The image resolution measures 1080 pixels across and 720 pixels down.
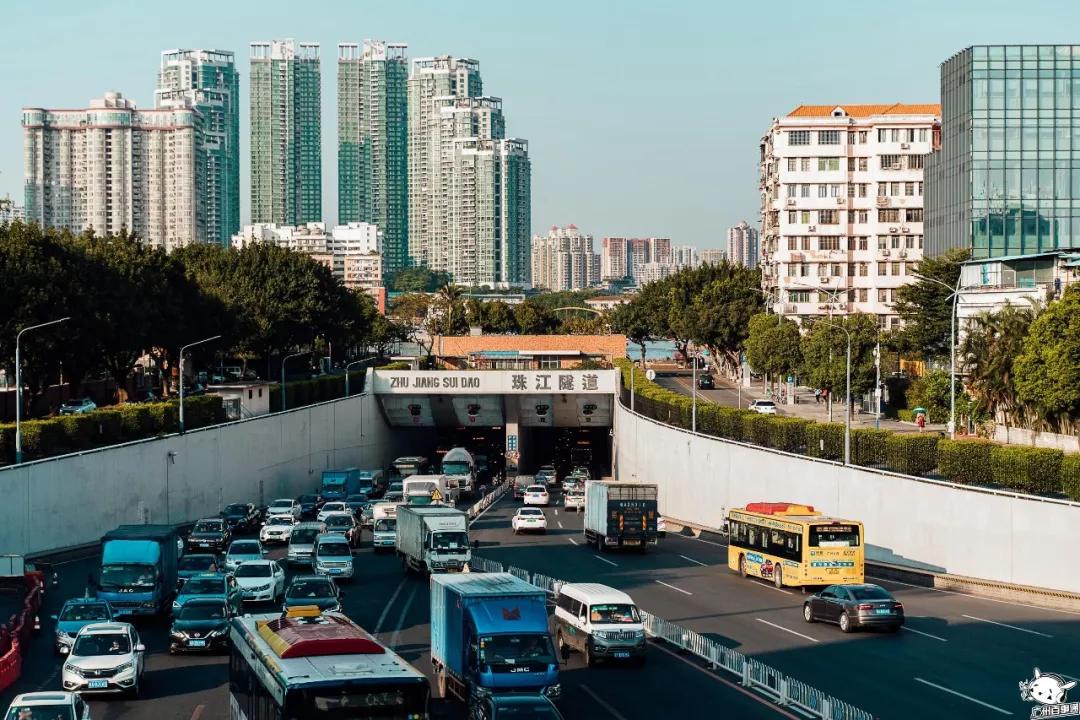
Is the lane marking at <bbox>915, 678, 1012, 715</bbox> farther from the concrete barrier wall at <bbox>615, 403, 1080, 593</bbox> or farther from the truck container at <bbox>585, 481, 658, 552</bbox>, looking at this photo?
the truck container at <bbox>585, 481, 658, 552</bbox>

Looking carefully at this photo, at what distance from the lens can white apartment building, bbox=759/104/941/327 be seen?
419 ft

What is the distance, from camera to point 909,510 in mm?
49906

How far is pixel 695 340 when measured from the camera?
135 metres

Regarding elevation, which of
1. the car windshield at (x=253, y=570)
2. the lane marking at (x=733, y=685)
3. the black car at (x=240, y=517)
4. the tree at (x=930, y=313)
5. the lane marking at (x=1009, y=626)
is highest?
the tree at (x=930, y=313)

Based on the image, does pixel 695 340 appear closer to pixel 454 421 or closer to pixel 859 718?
pixel 454 421

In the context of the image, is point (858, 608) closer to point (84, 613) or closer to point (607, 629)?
point (607, 629)

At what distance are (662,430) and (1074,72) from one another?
4978cm

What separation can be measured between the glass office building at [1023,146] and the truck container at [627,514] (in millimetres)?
59374

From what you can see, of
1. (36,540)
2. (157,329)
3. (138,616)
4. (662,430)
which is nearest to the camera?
(138,616)

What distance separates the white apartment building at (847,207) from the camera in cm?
12781

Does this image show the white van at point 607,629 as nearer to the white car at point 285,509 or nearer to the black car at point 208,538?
the black car at point 208,538

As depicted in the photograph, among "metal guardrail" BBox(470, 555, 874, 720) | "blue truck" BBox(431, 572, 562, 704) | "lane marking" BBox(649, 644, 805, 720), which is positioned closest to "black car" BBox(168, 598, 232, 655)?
"blue truck" BBox(431, 572, 562, 704)

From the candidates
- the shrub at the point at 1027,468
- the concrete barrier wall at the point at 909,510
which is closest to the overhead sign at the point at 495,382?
the concrete barrier wall at the point at 909,510

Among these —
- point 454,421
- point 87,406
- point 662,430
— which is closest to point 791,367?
point 662,430
